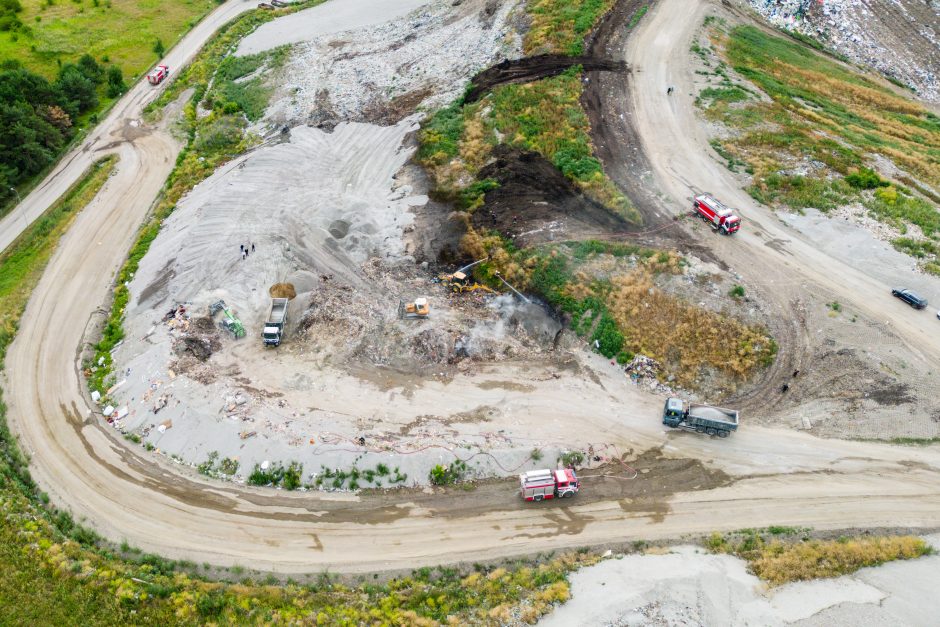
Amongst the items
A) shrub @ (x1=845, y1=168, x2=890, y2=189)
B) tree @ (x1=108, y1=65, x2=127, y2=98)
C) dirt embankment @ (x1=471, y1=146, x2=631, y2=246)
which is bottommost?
shrub @ (x1=845, y1=168, x2=890, y2=189)

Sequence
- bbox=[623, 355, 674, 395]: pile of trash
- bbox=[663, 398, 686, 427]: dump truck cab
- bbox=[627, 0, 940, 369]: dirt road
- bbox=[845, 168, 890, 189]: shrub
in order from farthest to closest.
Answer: bbox=[845, 168, 890, 189]: shrub < bbox=[627, 0, 940, 369]: dirt road < bbox=[623, 355, 674, 395]: pile of trash < bbox=[663, 398, 686, 427]: dump truck cab

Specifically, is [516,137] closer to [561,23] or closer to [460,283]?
[460,283]

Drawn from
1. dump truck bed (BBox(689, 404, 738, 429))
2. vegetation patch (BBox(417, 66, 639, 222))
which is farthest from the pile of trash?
vegetation patch (BBox(417, 66, 639, 222))

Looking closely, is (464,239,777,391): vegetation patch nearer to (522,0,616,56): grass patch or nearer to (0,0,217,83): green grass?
(522,0,616,56): grass patch

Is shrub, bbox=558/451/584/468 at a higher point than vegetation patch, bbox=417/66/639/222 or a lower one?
lower

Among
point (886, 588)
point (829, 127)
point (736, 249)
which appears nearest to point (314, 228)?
point (736, 249)

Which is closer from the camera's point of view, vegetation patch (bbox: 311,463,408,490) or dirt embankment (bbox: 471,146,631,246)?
vegetation patch (bbox: 311,463,408,490)

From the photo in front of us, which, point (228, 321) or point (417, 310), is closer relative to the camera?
point (228, 321)

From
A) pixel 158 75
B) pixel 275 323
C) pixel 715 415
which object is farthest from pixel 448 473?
pixel 158 75
